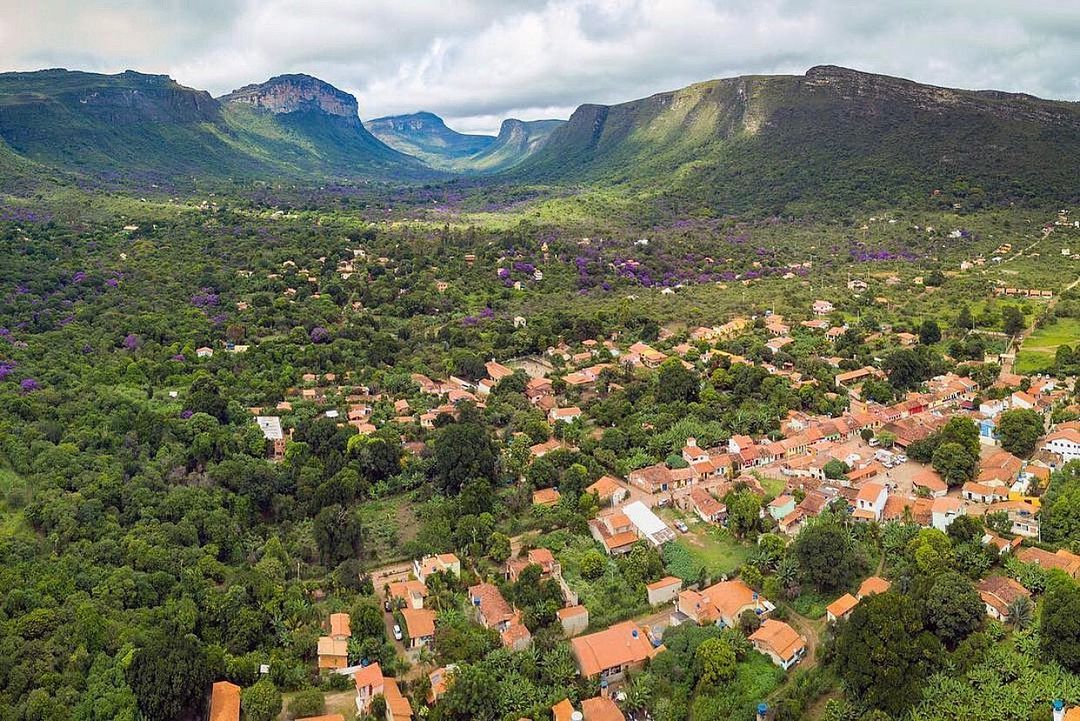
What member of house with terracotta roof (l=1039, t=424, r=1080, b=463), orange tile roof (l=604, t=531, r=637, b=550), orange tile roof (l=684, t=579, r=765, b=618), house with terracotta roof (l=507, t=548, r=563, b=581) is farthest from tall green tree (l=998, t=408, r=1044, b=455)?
house with terracotta roof (l=507, t=548, r=563, b=581)

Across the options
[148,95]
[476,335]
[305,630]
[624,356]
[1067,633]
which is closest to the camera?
[1067,633]

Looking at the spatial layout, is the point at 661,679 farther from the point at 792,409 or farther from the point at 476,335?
the point at 476,335

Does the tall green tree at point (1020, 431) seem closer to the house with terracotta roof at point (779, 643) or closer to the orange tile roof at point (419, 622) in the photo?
the house with terracotta roof at point (779, 643)

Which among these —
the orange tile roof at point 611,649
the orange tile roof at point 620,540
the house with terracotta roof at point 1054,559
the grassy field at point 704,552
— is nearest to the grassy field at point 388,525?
the orange tile roof at point 620,540

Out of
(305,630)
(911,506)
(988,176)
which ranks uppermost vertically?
(988,176)

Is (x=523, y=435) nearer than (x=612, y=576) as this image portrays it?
No

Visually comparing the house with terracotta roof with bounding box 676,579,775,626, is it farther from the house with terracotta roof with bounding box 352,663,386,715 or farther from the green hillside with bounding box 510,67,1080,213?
the green hillside with bounding box 510,67,1080,213

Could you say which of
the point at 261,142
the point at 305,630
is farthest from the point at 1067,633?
the point at 261,142
